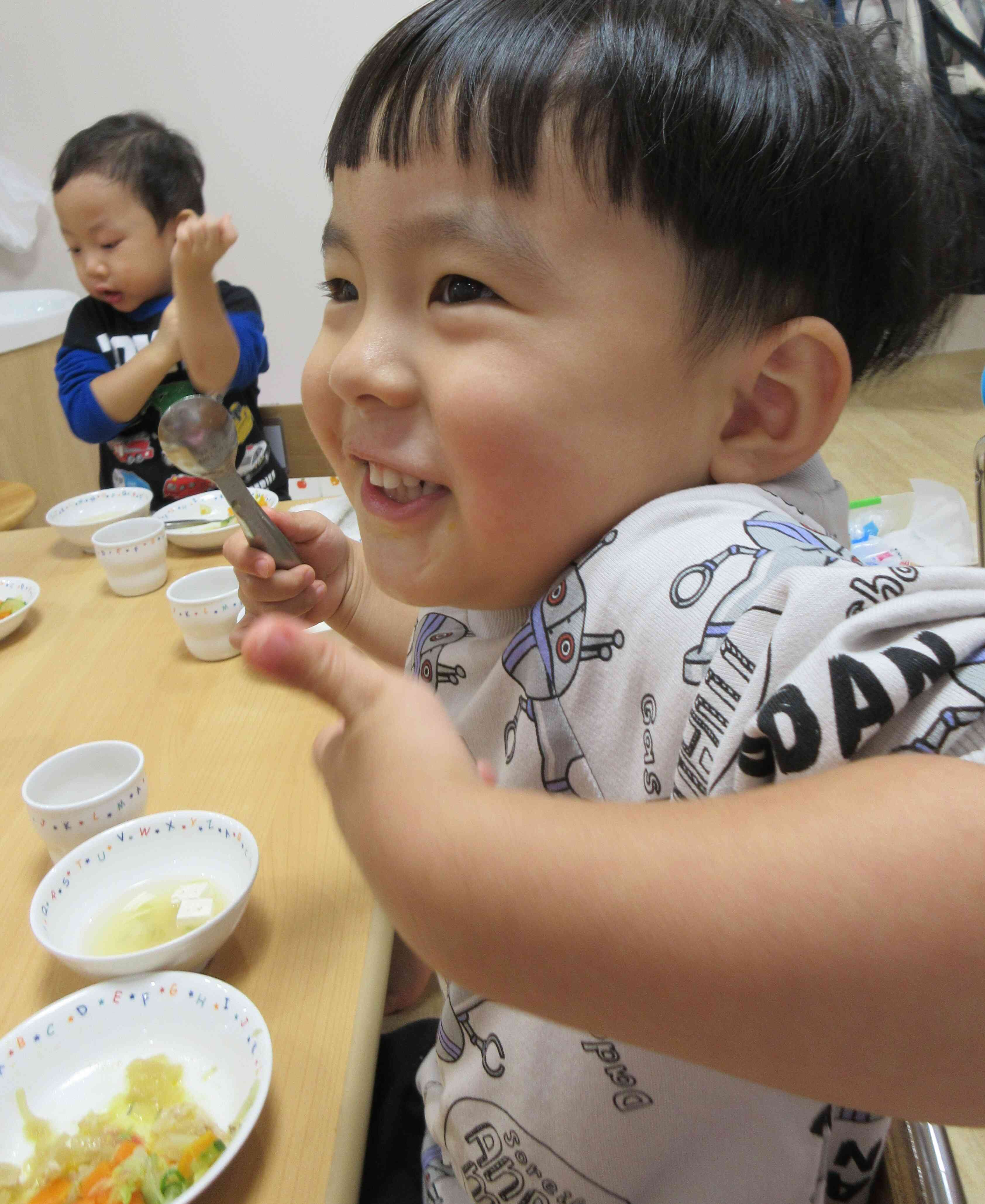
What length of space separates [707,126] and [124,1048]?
0.69 meters

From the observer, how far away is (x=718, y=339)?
0.52 metres

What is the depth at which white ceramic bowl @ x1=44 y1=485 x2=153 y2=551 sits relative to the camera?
141 cm

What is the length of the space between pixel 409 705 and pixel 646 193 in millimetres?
316

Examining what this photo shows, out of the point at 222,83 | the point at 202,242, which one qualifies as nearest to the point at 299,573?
the point at 202,242

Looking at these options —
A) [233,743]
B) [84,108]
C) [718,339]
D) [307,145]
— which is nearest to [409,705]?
[718,339]

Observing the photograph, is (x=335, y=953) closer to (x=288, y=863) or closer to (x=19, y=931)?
(x=288, y=863)

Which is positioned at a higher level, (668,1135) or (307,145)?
(307,145)

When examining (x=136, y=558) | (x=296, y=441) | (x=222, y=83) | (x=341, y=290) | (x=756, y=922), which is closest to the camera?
(x=756, y=922)

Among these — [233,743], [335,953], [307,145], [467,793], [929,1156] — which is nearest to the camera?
[467,793]

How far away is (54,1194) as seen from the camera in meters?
0.50

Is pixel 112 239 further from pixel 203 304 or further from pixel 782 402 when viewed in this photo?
pixel 782 402

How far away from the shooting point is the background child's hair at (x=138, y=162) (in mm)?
1892

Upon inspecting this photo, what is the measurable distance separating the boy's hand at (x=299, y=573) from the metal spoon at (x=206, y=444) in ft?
0.37

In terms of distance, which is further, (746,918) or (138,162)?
(138,162)
